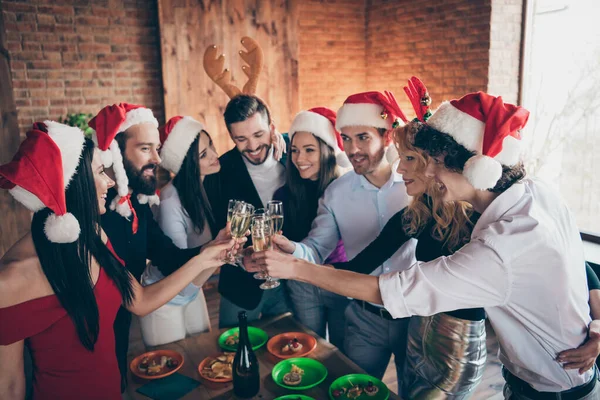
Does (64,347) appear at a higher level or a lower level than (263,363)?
higher

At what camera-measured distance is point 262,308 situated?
2455 mm

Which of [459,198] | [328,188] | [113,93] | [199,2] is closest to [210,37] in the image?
[199,2]

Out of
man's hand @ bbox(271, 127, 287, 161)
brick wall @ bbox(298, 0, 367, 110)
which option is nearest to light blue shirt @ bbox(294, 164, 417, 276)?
man's hand @ bbox(271, 127, 287, 161)

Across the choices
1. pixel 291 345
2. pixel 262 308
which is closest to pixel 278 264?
pixel 291 345

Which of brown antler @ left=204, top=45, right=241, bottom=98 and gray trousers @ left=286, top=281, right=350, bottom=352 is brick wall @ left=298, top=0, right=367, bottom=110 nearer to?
brown antler @ left=204, top=45, right=241, bottom=98

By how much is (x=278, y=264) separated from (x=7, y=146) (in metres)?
3.36

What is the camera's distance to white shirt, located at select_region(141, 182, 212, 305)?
2389 millimetres

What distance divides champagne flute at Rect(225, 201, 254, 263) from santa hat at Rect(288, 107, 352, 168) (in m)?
0.83

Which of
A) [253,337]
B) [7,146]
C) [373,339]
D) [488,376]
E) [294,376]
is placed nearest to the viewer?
[294,376]

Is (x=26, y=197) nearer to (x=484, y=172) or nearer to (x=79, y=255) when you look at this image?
(x=79, y=255)

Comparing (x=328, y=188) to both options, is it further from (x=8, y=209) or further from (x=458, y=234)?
(x=8, y=209)

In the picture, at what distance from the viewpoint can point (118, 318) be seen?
187 centimetres

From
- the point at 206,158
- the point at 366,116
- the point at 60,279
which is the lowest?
the point at 60,279

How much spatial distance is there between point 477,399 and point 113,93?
4399 mm
